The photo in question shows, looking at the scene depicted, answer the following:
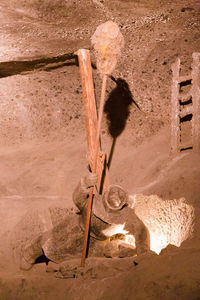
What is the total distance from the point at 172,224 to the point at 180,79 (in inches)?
85.9

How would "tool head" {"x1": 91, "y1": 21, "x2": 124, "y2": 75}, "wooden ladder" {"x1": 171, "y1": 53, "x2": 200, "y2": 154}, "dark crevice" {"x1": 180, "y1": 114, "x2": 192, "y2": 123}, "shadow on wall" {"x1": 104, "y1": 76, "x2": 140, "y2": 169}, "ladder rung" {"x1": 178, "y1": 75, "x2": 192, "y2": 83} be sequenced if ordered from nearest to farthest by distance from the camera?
"tool head" {"x1": 91, "y1": 21, "x2": 124, "y2": 75}
"wooden ladder" {"x1": 171, "y1": 53, "x2": 200, "y2": 154}
"ladder rung" {"x1": 178, "y1": 75, "x2": 192, "y2": 83}
"dark crevice" {"x1": 180, "y1": 114, "x2": 192, "y2": 123}
"shadow on wall" {"x1": 104, "y1": 76, "x2": 140, "y2": 169}

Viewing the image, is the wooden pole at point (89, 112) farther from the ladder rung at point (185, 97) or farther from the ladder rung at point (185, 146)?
the ladder rung at point (185, 97)

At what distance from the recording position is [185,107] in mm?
3936

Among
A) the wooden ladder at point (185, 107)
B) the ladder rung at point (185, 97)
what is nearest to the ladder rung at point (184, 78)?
the wooden ladder at point (185, 107)

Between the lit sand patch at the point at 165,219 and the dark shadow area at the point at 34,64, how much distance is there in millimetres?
2351

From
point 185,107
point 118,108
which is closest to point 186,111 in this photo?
point 185,107

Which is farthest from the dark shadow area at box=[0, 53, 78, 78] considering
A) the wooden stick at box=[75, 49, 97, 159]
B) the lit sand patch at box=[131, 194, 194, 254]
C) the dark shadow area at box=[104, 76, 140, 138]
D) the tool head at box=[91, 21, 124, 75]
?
the lit sand patch at box=[131, 194, 194, 254]

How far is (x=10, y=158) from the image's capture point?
14.5 ft

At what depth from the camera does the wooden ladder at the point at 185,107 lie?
3662 mm

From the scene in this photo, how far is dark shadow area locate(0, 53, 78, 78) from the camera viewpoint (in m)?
3.83

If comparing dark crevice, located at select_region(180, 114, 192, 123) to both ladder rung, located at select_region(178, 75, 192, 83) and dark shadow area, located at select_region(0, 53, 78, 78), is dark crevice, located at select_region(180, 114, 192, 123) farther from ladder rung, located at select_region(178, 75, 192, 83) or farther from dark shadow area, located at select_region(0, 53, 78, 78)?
dark shadow area, located at select_region(0, 53, 78, 78)

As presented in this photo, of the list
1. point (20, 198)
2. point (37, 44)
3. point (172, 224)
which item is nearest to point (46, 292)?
point (172, 224)

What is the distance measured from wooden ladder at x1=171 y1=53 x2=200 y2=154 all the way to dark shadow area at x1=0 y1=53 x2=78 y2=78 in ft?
5.27

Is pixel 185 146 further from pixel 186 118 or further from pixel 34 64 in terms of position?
pixel 34 64
